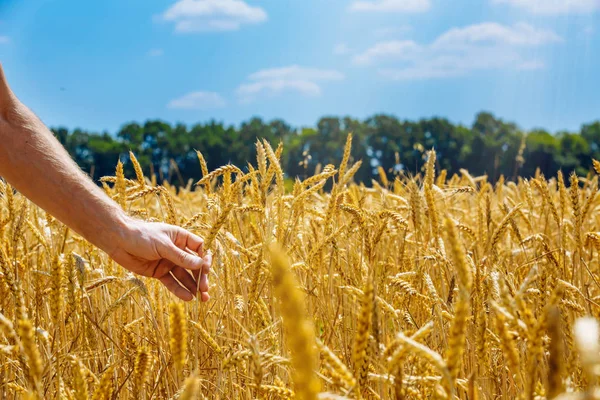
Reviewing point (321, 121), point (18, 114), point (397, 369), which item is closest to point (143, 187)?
point (18, 114)

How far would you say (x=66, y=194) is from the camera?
1777 mm

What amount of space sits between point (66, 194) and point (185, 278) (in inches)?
20.4

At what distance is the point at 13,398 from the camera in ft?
5.99

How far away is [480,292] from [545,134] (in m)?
52.0

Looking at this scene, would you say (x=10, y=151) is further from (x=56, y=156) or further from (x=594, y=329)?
(x=594, y=329)

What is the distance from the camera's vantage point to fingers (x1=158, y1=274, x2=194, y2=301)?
74.7 inches

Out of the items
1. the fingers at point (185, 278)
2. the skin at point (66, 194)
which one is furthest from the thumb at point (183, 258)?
the fingers at point (185, 278)

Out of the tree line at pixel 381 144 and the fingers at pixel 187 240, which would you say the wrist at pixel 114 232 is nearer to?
the fingers at pixel 187 240

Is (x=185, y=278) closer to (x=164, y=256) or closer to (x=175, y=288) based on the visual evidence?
(x=175, y=288)

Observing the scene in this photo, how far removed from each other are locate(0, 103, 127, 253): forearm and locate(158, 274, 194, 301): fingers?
0.25 m

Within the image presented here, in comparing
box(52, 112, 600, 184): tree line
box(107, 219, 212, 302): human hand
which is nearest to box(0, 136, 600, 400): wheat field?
box(107, 219, 212, 302): human hand

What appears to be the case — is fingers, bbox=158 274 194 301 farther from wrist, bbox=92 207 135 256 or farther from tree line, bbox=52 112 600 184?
tree line, bbox=52 112 600 184

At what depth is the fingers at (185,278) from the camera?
2.03m

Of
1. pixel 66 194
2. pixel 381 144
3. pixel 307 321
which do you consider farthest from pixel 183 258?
pixel 381 144
